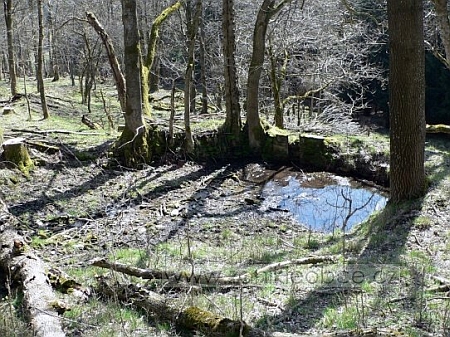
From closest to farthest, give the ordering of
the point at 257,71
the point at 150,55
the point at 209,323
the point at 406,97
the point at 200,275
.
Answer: the point at 209,323
the point at 200,275
the point at 406,97
the point at 257,71
the point at 150,55

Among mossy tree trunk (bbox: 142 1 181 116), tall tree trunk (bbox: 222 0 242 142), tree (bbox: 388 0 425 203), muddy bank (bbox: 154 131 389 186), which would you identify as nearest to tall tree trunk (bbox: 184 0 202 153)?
muddy bank (bbox: 154 131 389 186)

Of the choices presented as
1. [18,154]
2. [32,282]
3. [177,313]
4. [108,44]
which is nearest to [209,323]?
[177,313]

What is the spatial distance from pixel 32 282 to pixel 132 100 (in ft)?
22.4

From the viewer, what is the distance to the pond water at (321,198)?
9389mm

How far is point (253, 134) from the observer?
1336cm

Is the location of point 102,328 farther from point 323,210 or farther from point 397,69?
point 323,210

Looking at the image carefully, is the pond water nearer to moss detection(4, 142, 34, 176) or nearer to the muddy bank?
the muddy bank

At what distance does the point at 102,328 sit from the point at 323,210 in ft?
21.7

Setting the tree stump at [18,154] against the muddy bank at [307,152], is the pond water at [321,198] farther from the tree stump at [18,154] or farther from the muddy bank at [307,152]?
the tree stump at [18,154]

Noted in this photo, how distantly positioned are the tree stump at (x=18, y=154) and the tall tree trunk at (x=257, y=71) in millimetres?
5671

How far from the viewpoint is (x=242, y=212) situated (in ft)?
31.8

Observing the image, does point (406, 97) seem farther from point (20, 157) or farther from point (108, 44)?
point (108, 44)

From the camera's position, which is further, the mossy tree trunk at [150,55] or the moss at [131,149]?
the mossy tree trunk at [150,55]

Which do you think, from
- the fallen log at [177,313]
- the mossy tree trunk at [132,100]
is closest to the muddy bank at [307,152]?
the mossy tree trunk at [132,100]
